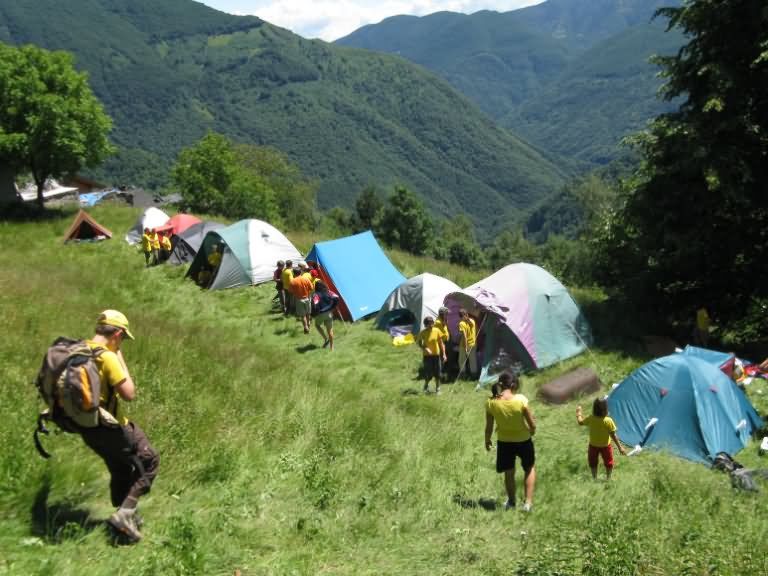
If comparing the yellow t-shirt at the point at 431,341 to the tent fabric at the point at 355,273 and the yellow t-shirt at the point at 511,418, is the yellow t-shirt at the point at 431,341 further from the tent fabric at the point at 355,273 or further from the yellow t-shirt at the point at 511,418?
the tent fabric at the point at 355,273

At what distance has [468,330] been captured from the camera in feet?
37.1

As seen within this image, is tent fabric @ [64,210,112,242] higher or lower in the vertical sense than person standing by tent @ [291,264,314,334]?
higher

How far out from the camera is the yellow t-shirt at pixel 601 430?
7.30 m

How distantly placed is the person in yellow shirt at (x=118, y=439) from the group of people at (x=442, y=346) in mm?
6818

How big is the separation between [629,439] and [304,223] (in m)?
64.0

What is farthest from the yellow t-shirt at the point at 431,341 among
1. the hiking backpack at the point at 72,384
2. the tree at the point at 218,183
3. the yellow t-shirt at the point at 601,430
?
the tree at the point at 218,183

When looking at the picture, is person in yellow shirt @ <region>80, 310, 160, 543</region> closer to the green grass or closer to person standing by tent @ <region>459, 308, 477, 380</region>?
the green grass

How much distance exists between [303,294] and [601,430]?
7641mm

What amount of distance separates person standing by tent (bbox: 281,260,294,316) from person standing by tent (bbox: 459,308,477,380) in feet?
14.0

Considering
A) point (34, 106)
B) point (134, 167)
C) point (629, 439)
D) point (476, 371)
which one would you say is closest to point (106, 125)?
point (34, 106)

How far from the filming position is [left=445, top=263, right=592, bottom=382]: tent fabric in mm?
11828

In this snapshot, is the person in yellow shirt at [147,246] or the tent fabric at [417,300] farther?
the person in yellow shirt at [147,246]

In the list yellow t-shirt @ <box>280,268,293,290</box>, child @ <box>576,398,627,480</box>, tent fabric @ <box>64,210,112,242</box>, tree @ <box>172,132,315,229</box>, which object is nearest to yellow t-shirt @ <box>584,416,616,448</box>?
child @ <box>576,398,627,480</box>

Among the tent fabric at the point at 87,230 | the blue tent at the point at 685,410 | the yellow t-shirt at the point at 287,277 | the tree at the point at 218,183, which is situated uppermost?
the tree at the point at 218,183
